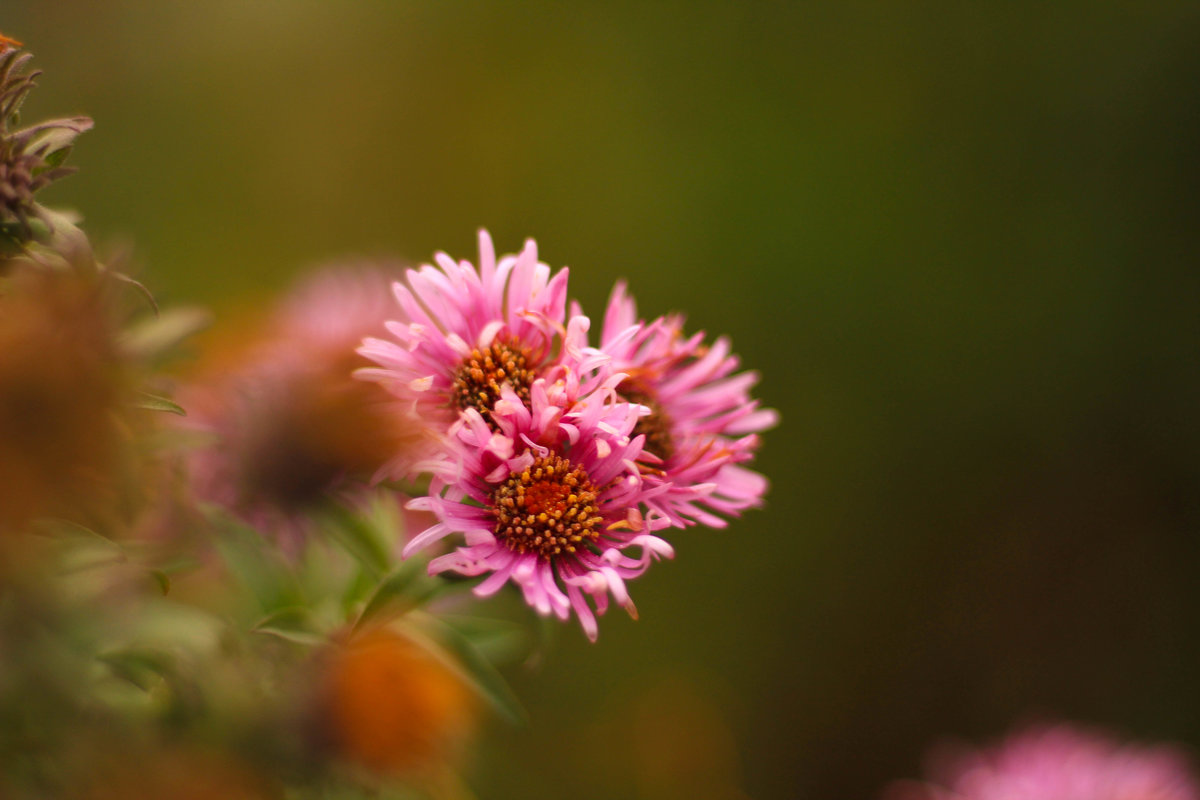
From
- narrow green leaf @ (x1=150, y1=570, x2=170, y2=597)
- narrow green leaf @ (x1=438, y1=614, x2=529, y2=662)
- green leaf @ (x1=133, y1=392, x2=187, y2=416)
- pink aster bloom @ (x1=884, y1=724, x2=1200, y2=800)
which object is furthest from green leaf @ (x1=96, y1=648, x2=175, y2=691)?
pink aster bloom @ (x1=884, y1=724, x2=1200, y2=800)

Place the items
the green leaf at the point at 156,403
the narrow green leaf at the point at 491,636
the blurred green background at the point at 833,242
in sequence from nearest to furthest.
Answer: the green leaf at the point at 156,403, the narrow green leaf at the point at 491,636, the blurred green background at the point at 833,242

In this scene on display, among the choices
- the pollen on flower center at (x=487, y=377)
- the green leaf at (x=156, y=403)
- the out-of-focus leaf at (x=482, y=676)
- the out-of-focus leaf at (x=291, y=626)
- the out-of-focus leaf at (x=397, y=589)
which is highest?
the pollen on flower center at (x=487, y=377)

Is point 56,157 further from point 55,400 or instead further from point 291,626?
point 291,626

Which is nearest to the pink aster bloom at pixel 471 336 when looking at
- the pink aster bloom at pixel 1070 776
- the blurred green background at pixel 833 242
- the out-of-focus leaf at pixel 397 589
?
A: the out-of-focus leaf at pixel 397 589

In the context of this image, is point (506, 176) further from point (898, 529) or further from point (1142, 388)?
point (1142, 388)

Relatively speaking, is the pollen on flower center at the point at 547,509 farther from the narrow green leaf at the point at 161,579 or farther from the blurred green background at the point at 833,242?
the blurred green background at the point at 833,242

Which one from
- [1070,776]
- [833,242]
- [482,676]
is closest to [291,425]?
[482,676]
